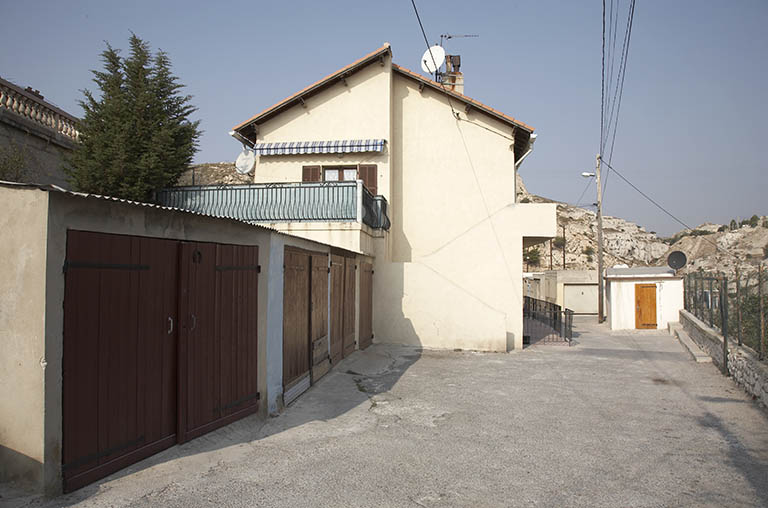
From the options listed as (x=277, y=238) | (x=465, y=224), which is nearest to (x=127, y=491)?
(x=277, y=238)

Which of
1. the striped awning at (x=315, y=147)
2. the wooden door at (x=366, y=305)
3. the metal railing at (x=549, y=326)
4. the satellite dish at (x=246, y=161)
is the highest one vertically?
the striped awning at (x=315, y=147)

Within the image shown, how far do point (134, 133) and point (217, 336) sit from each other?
11.8 metres

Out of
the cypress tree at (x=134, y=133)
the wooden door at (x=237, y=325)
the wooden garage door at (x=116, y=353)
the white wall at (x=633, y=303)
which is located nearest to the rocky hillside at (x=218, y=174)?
the cypress tree at (x=134, y=133)

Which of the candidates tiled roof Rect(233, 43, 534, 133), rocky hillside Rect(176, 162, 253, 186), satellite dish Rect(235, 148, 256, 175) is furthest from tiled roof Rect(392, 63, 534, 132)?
rocky hillside Rect(176, 162, 253, 186)

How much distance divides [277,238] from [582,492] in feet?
16.0

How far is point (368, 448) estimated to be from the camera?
A: 5.63 metres

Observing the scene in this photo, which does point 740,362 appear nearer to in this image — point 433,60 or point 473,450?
point 473,450

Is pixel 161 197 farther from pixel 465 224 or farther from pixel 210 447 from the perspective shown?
pixel 210 447

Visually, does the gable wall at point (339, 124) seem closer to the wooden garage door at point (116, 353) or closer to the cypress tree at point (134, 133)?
the cypress tree at point (134, 133)

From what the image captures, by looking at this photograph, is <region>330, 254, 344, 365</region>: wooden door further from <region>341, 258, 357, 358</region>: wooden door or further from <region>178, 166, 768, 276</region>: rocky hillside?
<region>178, 166, 768, 276</region>: rocky hillside

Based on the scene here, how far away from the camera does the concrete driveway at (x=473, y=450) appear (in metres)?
4.33

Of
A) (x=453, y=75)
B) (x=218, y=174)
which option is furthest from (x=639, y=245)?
(x=453, y=75)

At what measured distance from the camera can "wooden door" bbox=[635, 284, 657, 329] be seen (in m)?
20.8

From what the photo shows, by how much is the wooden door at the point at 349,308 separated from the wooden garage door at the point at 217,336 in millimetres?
4548
